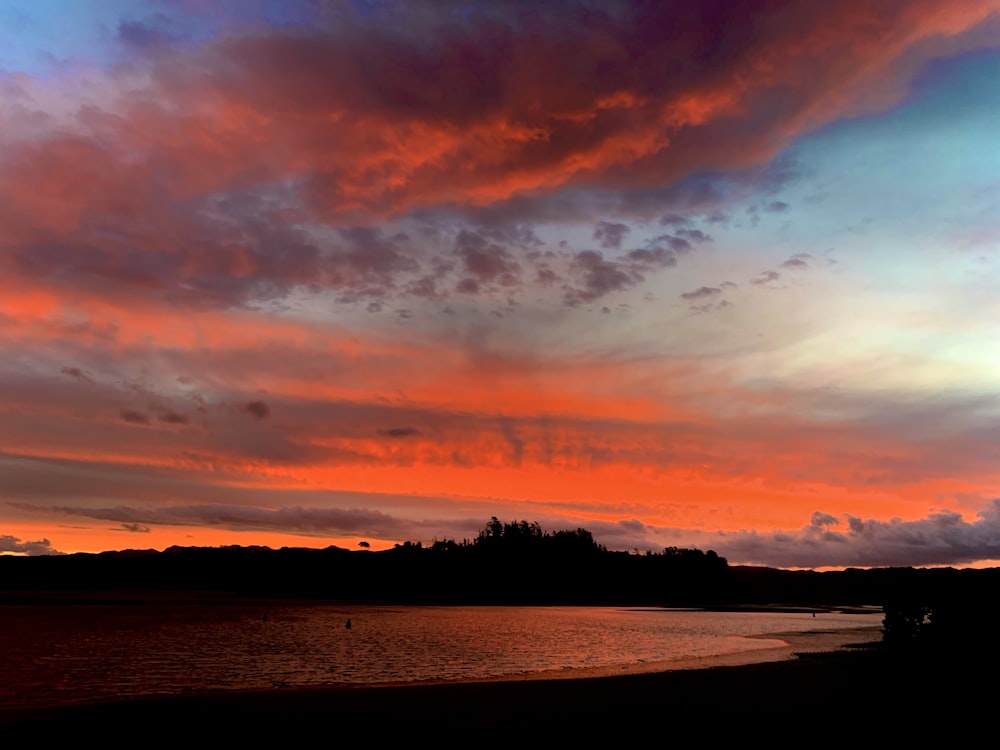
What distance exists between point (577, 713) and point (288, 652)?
134 ft

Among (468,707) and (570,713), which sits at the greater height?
(570,713)

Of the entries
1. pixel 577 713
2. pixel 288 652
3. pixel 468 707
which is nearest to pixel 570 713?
pixel 577 713

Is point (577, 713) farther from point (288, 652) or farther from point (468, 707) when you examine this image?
point (288, 652)

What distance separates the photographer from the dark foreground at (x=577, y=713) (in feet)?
74.4

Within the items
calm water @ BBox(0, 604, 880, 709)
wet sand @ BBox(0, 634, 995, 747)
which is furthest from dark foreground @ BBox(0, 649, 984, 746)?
calm water @ BBox(0, 604, 880, 709)

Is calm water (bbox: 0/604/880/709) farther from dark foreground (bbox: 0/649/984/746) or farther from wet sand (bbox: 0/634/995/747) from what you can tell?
dark foreground (bbox: 0/649/984/746)

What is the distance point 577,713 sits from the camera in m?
26.7

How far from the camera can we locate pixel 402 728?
77.8ft

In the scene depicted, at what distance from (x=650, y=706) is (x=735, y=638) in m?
63.7

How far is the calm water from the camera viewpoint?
4212cm

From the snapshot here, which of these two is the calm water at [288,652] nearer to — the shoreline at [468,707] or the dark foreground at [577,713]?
the shoreline at [468,707]

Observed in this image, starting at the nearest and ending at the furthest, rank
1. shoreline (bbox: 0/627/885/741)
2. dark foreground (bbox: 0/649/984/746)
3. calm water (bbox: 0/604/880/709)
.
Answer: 1. dark foreground (bbox: 0/649/984/746)
2. shoreline (bbox: 0/627/885/741)
3. calm water (bbox: 0/604/880/709)

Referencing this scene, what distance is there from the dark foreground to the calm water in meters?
10.9

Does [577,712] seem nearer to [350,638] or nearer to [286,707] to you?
[286,707]
